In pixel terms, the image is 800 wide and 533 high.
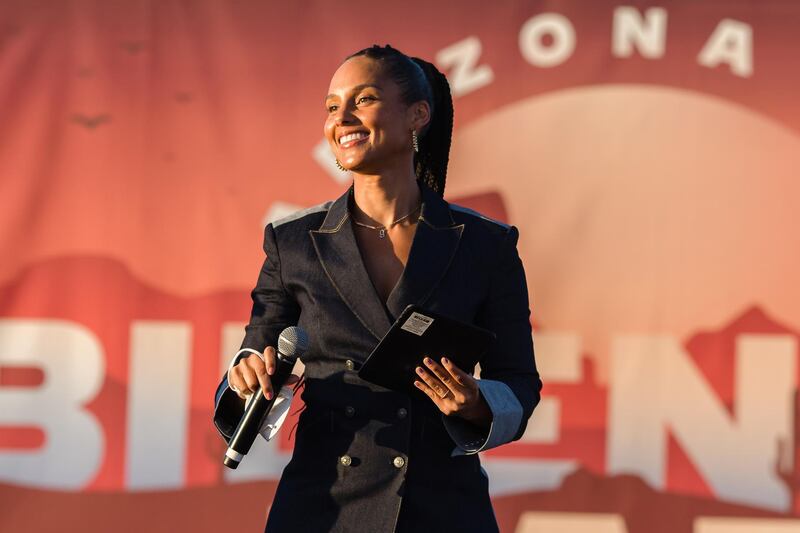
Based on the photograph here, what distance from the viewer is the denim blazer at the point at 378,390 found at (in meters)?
1.93

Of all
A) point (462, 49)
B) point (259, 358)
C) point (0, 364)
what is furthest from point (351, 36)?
point (259, 358)

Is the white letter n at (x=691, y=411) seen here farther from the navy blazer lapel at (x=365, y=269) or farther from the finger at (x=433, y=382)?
the finger at (x=433, y=382)

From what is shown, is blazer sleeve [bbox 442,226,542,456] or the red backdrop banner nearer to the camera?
blazer sleeve [bbox 442,226,542,456]

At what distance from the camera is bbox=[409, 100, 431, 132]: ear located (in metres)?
2.09

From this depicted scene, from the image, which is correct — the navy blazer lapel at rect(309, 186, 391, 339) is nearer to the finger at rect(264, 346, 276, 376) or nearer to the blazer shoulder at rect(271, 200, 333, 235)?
the blazer shoulder at rect(271, 200, 333, 235)

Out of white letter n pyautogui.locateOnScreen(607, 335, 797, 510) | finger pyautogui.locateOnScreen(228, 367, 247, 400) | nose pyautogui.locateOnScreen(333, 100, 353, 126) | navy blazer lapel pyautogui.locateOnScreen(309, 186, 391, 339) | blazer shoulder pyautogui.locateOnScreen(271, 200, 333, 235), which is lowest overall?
white letter n pyautogui.locateOnScreen(607, 335, 797, 510)

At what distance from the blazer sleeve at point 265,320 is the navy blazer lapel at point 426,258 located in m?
0.20

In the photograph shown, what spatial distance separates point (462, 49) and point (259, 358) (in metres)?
2.53

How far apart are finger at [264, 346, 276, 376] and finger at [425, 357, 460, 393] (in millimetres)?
256

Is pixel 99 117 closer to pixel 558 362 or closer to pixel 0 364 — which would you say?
pixel 0 364

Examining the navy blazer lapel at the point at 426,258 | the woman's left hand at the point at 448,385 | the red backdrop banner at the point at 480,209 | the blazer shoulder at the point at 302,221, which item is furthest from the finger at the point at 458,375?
the red backdrop banner at the point at 480,209

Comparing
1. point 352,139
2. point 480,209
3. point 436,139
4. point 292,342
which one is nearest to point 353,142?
point 352,139

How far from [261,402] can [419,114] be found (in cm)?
63

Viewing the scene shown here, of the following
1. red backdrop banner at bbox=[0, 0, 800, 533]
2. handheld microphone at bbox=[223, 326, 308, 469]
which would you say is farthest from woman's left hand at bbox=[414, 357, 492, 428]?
red backdrop banner at bbox=[0, 0, 800, 533]
